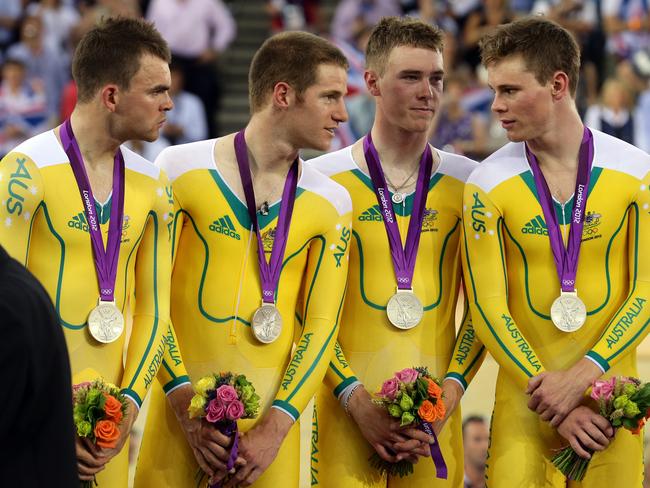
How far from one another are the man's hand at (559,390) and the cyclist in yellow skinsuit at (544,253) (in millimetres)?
54

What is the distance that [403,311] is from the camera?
529 centimetres

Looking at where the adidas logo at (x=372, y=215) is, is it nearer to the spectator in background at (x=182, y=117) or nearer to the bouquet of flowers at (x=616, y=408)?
the bouquet of flowers at (x=616, y=408)

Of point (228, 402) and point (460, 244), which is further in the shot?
point (460, 244)

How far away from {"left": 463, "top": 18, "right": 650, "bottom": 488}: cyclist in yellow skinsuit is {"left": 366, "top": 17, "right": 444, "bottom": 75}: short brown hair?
12.6 inches

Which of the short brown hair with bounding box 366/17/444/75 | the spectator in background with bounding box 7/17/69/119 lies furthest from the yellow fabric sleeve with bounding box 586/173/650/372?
the spectator in background with bounding box 7/17/69/119

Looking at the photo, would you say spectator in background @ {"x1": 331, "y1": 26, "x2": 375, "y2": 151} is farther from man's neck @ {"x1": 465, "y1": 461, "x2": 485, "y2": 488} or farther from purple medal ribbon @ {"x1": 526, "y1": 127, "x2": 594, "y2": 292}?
purple medal ribbon @ {"x1": 526, "y1": 127, "x2": 594, "y2": 292}

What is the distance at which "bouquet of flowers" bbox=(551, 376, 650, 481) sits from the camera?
483 centimetres

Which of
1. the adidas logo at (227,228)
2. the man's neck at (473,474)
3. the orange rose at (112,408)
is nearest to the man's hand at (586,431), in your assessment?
the adidas logo at (227,228)

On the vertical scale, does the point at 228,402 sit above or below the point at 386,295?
below

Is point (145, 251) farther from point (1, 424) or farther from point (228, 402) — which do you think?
point (1, 424)

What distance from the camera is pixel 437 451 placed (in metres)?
5.24

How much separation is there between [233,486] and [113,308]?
0.86 m

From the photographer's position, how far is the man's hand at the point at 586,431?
4.92 meters

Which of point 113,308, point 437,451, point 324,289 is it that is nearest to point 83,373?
point 113,308
